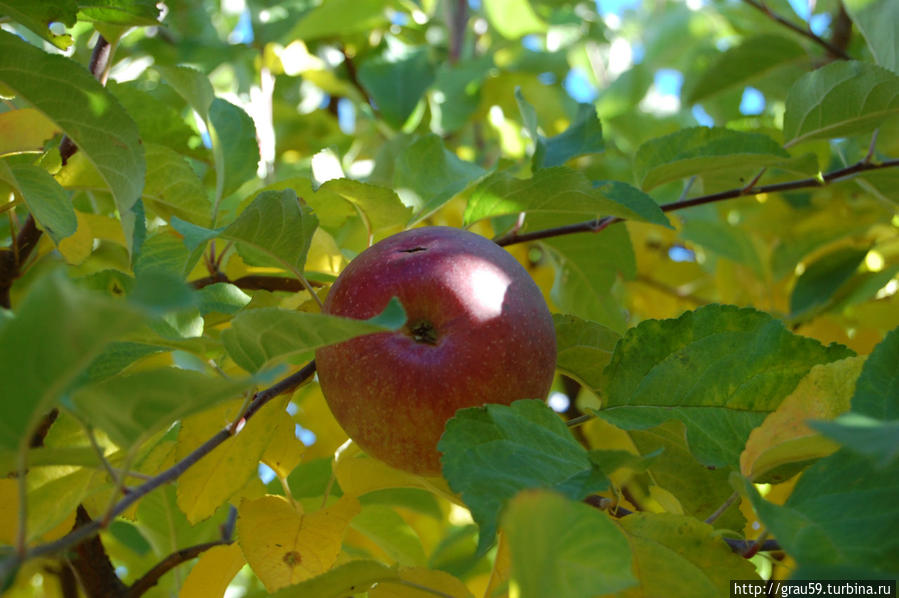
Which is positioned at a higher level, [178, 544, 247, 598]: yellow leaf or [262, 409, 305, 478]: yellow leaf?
[262, 409, 305, 478]: yellow leaf

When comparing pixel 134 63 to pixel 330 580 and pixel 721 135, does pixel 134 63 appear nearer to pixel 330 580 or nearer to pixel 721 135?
pixel 721 135

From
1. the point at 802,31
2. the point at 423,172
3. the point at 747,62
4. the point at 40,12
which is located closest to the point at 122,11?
the point at 40,12

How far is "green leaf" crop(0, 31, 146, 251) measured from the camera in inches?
33.2

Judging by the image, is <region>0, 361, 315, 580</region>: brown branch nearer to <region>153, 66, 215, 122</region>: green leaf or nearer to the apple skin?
the apple skin

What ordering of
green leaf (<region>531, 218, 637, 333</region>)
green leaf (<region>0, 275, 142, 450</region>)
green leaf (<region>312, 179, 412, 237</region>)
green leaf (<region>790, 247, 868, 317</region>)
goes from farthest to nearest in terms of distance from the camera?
green leaf (<region>790, 247, 868, 317</region>) < green leaf (<region>531, 218, 637, 333</region>) < green leaf (<region>312, 179, 412, 237</region>) < green leaf (<region>0, 275, 142, 450</region>)

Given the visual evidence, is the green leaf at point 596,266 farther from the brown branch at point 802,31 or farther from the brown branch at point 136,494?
the brown branch at point 802,31

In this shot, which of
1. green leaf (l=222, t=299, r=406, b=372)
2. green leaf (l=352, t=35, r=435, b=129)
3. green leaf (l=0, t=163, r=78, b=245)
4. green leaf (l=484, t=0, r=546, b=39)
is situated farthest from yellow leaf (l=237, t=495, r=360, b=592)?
green leaf (l=484, t=0, r=546, b=39)

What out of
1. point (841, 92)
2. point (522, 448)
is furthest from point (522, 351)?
point (841, 92)

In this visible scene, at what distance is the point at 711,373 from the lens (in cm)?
82

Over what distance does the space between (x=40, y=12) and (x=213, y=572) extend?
65 centimetres

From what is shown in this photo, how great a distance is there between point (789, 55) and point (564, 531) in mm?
1527

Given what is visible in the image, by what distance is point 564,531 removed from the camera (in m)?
0.60

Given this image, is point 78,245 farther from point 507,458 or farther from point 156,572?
point 507,458

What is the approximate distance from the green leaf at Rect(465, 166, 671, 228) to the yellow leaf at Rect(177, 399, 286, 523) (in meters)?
0.34
